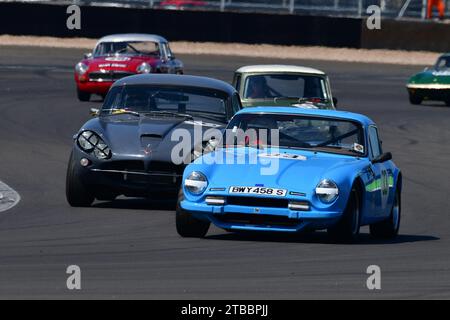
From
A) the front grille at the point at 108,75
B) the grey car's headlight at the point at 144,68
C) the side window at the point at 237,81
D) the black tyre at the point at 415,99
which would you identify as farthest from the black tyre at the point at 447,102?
the side window at the point at 237,81

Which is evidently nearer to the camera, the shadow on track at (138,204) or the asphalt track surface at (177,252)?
the asphalt track surface at (177,252)

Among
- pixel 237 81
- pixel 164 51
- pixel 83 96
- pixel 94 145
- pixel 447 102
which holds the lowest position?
pixel 447 102

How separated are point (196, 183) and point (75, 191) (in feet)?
9.21

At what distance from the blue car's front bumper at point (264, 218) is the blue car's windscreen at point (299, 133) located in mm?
1106

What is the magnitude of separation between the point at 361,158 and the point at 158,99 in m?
3.62

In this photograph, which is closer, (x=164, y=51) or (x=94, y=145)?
(x=94, y=145)

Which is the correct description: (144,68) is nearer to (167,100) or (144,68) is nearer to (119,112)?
(167,100)

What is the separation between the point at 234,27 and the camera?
41.7 meters

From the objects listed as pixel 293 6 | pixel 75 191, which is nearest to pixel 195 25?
pixel 293 6

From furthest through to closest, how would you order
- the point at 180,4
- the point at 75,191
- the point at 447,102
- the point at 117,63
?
the point at 180,4 < the point at 447,102 < the point at 117,63 < the point at 75,191

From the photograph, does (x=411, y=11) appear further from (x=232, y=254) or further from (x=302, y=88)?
(x=232, y=254)

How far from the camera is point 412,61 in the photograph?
42188 millimetres

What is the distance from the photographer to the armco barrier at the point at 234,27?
40.5m

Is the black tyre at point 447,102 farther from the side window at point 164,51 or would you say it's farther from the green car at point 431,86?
the side window at point 164,51
